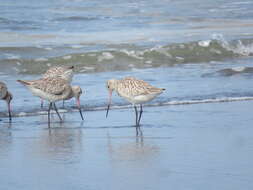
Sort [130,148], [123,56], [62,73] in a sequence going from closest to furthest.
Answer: [130,148] → [62,73] → [123,56]

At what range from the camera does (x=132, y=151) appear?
904 cm

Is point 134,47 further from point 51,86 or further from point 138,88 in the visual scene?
point 138,88

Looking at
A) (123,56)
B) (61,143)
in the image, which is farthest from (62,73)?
(123,56)

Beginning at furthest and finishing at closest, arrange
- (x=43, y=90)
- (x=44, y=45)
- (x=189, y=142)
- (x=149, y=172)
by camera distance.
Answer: (x=44, y=45) < (x=43, y=90) < (x=189, y=142) < (x=149, y=172)

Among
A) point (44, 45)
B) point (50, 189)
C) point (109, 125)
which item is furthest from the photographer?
point (44, 45)

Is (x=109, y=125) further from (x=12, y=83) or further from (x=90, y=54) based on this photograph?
(x=90, y=54)

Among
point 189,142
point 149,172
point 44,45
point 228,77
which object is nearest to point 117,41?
point 44,45

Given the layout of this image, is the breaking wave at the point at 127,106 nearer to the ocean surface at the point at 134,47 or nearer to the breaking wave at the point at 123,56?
the ocean surface at the point at 134,47

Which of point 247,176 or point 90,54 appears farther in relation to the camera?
point 90,54

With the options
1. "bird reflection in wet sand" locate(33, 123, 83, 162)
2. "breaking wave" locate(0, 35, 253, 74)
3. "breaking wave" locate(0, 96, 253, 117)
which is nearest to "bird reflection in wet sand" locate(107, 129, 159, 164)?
"bird reflection in wet sand" locate(33, 123, 83, 162)

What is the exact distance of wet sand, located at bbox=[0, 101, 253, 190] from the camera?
24.9ft

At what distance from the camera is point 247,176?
761 centimetres

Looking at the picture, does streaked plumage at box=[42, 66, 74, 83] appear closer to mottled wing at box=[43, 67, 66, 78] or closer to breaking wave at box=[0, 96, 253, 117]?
mottled wing at box=[43, 67, 66, 78]

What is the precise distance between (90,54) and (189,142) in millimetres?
10474
